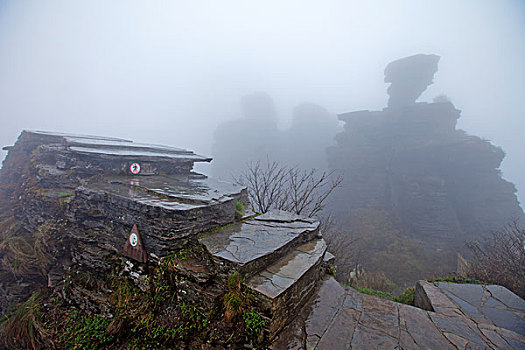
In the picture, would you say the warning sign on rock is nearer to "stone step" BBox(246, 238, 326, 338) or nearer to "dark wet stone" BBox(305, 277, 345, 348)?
"stone step" BBox(246, 238, 326, 338)

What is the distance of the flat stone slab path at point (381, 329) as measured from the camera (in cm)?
245

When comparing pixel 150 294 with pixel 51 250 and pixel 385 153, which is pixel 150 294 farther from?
pixel 385 153

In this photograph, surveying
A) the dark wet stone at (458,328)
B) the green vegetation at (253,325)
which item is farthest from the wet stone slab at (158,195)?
the dark wet stone at (458,328)

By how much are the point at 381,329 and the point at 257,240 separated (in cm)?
208

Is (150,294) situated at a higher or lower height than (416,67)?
lower

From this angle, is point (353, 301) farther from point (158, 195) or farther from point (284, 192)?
point (284, 192)

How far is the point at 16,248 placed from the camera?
14.3 ft

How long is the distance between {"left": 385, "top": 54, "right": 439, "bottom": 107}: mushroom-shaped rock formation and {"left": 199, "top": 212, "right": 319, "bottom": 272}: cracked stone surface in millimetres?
51839

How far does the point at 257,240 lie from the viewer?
3402 millimetres

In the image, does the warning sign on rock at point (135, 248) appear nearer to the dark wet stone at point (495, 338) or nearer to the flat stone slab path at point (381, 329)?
the flat stone slab path at point (381, 329)

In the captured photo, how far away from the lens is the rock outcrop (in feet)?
97.5

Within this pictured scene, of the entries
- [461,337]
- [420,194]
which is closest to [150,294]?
[461,337]

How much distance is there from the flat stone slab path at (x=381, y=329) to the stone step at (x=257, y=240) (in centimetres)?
87

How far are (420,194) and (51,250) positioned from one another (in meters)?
40.9
